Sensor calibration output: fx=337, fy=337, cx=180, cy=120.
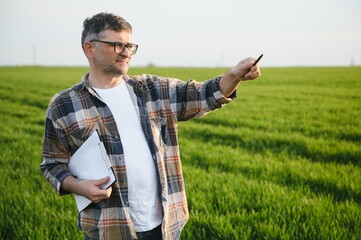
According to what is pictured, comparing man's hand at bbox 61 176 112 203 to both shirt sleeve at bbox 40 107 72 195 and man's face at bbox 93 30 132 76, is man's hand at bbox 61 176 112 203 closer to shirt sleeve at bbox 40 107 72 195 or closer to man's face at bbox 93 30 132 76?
shirt sleeve at bbox 40 107 72 195

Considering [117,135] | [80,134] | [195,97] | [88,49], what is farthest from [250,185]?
[88,49]

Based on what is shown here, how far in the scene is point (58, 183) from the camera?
1971mm

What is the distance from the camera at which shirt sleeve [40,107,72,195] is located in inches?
77.9

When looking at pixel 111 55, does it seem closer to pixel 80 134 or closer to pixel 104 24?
pixel 104 24

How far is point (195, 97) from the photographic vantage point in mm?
2174

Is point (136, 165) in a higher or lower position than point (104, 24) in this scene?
lower

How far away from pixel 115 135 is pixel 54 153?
404 mm

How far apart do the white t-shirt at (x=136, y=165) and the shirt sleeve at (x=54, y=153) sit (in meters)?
0.33

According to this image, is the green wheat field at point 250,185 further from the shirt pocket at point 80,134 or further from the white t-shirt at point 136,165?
the shirt pocket at point 80,134

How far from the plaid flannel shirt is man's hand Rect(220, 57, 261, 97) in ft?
0.17

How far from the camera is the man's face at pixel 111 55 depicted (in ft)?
6.41

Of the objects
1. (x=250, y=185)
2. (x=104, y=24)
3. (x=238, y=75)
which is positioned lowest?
(x=250, y=185)

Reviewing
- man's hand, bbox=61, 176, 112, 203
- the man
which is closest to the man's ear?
the man

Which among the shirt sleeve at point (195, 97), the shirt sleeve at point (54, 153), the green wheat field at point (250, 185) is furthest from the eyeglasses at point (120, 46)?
the green wheat field at point (250, 185)
